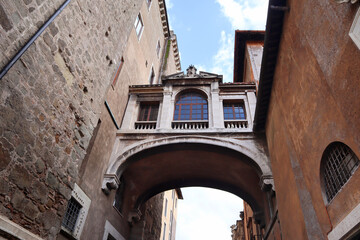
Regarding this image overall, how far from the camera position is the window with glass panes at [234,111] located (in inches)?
478

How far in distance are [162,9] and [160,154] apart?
42.4ft

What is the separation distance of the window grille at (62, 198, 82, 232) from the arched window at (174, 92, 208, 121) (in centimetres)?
598

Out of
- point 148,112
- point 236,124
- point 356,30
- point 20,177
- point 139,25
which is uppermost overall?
point 139,25

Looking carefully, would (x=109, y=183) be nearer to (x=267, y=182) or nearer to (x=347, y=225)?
(x=267, y=182)

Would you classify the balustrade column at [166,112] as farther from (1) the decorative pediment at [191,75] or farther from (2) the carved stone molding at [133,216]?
(2) the carved stone molding at [133,216]

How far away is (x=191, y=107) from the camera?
12664 mm

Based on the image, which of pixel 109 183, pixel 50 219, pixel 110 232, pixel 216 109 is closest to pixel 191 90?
pixel 216 109

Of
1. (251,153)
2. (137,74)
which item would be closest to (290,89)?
(251,153)

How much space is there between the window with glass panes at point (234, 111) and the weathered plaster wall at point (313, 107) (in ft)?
15.9

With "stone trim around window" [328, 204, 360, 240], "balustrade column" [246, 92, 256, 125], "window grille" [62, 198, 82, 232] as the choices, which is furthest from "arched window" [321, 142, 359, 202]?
"balustrade column" [246, 92, 256, 125]

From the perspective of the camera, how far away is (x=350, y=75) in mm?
3625

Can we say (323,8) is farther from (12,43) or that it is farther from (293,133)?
(12,43)

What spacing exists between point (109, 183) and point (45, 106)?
5.70 m

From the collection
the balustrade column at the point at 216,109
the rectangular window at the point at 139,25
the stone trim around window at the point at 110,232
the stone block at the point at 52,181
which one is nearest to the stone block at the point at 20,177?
the stone block at the point at 52,181
